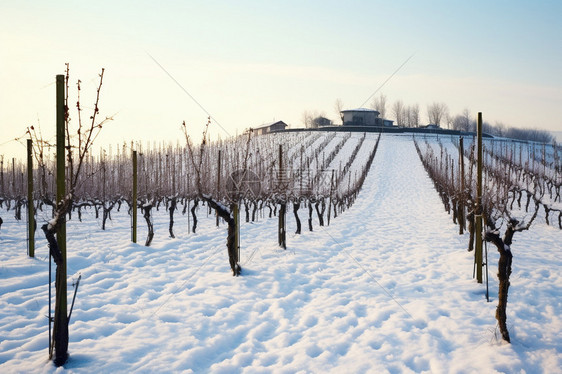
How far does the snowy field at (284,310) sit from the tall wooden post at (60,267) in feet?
0.56

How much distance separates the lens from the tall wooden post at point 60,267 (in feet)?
9.34

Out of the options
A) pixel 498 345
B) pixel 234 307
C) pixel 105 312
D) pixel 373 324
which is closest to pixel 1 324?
pixel 105 312

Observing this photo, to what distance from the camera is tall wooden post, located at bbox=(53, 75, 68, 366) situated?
9.34ft

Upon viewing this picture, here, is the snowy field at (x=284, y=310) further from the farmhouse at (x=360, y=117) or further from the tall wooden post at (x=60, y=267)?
the farmhouse at (x=360, y=117)

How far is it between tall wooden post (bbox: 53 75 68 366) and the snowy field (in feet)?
0.56

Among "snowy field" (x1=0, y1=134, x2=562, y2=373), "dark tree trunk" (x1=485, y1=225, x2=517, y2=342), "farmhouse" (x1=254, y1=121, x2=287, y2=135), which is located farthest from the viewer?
"farmhouse" (x1=254, y1=121, x2=287, y2=135)

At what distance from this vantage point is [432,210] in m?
15.3

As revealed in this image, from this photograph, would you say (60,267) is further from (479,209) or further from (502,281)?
(479,209)

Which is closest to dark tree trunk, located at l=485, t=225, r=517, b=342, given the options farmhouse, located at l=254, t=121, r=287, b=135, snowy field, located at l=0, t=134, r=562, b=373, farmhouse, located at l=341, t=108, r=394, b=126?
snowy field, located at l=0, t=134, r=562, b=373

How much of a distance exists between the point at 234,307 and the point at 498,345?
2.63 m

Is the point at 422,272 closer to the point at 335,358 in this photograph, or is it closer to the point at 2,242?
the point at 335,358

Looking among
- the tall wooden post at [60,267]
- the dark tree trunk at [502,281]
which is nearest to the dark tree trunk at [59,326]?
the tall wooden post at [60,267]

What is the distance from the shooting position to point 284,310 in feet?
14.3

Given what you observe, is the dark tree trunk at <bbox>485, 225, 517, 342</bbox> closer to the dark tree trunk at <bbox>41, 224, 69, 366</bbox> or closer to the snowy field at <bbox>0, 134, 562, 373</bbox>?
the snowy field at <bbox>0, 134, 562, 373</bbox>
